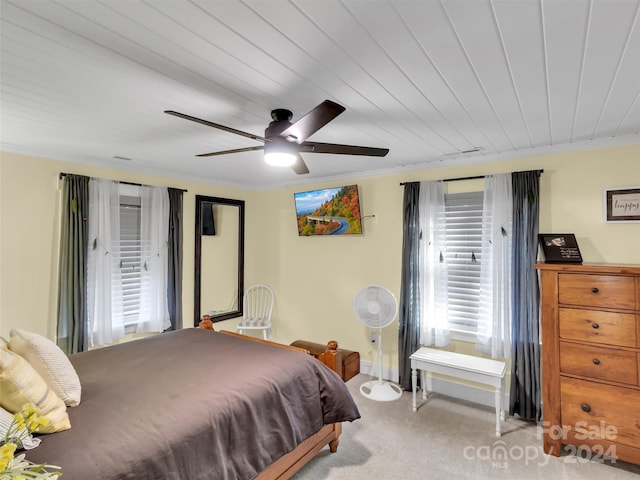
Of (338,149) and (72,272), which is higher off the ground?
(338,149)

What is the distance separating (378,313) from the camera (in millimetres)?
3381

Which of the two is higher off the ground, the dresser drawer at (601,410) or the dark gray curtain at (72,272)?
the dark gray curtain at (72,272)

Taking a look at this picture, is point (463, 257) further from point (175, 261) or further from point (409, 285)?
point (175, 261)

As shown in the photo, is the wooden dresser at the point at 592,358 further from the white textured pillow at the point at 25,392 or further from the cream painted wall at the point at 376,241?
the white textured pillow at the point at 25,392

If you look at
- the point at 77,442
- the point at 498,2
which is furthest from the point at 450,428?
the point at 498,2

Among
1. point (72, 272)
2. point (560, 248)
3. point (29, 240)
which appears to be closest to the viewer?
point (560, 248)

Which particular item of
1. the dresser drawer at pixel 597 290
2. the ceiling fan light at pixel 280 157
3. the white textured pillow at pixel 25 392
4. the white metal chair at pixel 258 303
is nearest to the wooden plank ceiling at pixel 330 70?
the ceiling fan light at pixel 280 157

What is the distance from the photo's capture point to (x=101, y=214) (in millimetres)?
3363

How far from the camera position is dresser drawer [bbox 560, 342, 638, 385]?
2213 mm

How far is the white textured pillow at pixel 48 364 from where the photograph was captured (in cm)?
163

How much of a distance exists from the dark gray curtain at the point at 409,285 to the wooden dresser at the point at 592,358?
3.96ft

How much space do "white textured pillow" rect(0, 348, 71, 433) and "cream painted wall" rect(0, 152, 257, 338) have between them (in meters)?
1.93

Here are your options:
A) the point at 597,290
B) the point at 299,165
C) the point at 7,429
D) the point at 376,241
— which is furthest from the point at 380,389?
the point at 7,429

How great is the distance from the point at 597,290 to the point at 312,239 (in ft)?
9.75
